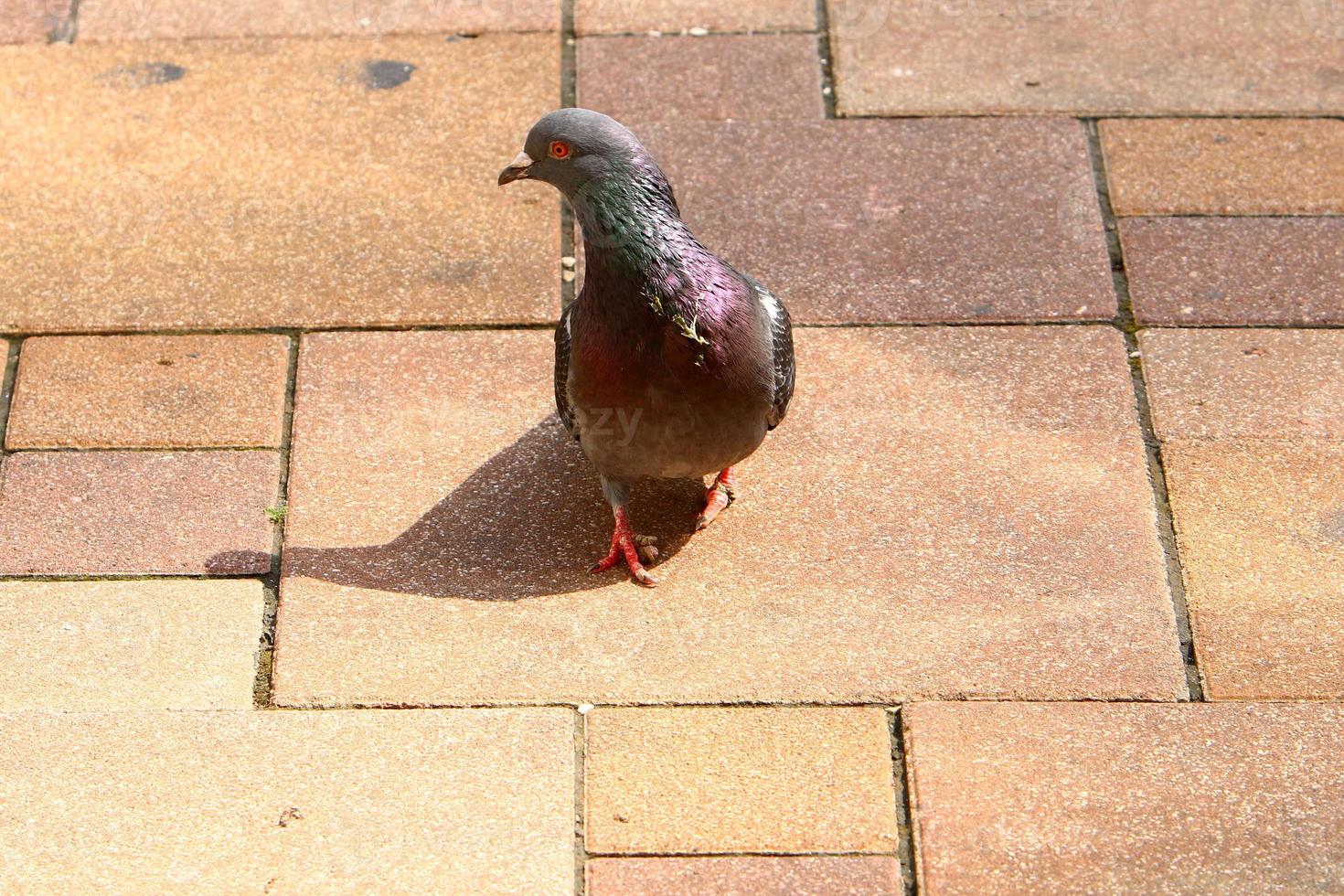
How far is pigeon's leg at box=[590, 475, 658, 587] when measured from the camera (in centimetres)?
456

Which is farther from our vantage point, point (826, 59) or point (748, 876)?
point (826, 59)

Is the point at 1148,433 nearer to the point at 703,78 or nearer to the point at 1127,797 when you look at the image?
the point at 1127,797

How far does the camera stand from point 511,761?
13.3ft

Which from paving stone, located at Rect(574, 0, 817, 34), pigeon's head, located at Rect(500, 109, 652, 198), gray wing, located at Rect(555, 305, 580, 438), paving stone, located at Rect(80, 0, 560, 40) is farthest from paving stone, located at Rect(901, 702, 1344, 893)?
paving stone, located at Rect(80, 0, 560, 40)

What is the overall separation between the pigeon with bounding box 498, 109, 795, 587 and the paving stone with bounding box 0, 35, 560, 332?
1137mm

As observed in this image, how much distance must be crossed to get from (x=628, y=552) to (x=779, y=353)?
28.5 inches

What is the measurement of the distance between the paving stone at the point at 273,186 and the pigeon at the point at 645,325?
1137 mm

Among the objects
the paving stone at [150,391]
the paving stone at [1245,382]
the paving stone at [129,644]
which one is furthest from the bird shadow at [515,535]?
the paving stone at [1245,382]

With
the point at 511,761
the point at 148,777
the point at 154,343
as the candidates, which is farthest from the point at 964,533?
the point at 154,343

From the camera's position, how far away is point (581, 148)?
13.8 feet

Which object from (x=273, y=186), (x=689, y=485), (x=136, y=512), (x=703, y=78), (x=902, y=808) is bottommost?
(x=902, y=808)

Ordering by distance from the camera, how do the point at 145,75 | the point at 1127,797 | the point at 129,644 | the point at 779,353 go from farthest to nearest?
the point at 145,75 → the point at 779,353 → the point at 129,644 → the point at 1127,797

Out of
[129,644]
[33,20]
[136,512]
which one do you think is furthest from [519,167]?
[33,20]

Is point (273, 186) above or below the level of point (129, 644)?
above
